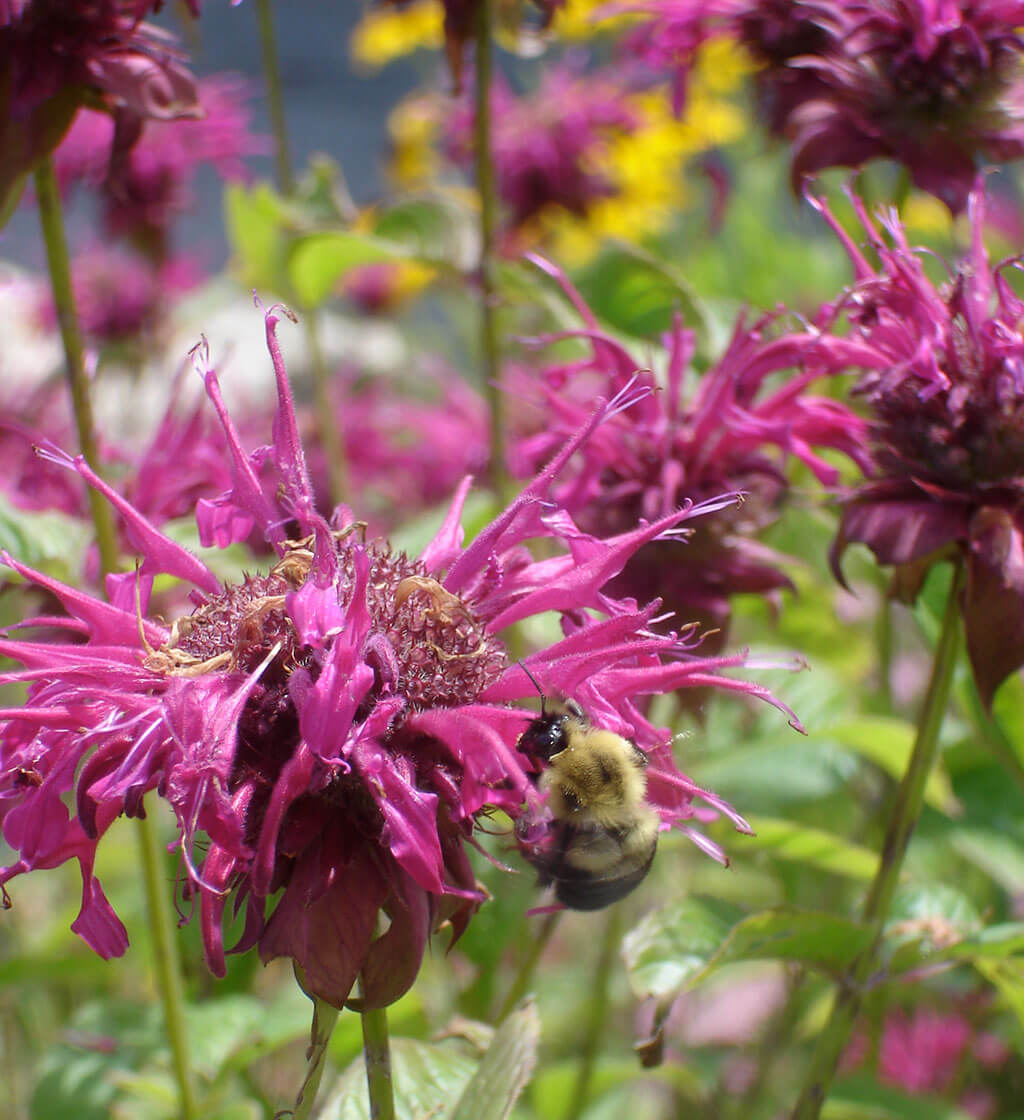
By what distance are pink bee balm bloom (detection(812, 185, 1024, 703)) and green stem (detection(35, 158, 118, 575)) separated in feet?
1.47

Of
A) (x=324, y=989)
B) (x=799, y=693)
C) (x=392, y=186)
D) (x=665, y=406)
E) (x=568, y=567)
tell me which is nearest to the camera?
(x=324, y=989)

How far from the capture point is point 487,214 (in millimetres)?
1020

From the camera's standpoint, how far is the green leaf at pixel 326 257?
3.11 feet

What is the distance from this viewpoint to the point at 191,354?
0.59m

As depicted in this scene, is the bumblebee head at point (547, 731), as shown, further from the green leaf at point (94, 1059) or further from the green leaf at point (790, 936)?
the green leaf at point (94, 1059)

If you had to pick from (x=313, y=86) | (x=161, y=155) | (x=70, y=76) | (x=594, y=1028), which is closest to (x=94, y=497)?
(x=70, y=76)

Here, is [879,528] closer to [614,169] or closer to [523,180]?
[523,180]

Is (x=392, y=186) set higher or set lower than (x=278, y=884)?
lower

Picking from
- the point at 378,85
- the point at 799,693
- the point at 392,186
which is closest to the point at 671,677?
the point at 799,693

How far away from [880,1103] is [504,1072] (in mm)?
544

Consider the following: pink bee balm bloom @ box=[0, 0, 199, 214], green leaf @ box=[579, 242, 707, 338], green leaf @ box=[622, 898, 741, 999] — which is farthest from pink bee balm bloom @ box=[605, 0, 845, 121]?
green leaf @ box=[622, 898, 741, 999]

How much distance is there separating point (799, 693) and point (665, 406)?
33cm

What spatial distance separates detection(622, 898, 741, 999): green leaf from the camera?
64 cm

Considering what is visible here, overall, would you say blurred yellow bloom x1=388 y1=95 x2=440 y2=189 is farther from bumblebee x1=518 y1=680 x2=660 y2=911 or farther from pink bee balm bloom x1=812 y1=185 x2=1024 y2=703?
bumblebee x1=518 y1=680 x2=660 y2=911
